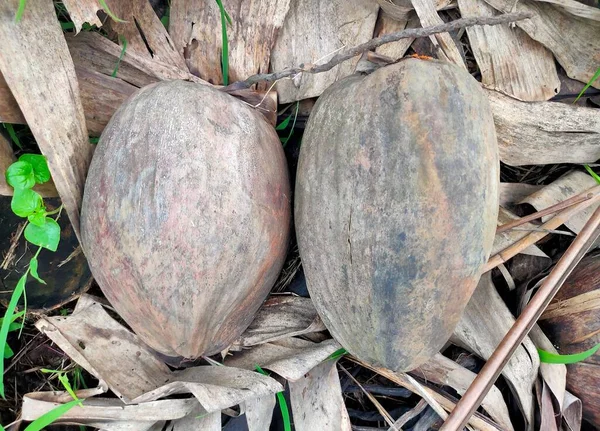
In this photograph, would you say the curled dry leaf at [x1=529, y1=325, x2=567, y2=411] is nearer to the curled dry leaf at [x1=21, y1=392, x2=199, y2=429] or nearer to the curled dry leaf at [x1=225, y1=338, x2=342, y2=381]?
the curled dry leaf at [x1=225, y1=338, x2=342, y2=381]

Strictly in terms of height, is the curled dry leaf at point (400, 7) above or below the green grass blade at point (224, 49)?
above

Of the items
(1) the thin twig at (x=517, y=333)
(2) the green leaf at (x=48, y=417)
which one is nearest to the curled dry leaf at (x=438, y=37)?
(1) the thin twig at (x=517, y=333)

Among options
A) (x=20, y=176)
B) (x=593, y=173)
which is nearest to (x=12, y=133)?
(x=20, y=176)

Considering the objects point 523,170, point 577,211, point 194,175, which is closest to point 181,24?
point 194,175

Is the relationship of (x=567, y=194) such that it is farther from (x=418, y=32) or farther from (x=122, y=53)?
(x=122, y=53)

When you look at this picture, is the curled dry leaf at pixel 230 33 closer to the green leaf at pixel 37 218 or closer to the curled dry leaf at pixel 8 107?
the curled dry leaf at pixel 8 107
